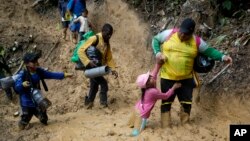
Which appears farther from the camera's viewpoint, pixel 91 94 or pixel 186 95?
pixel 91 94

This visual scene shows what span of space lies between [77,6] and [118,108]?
382 cm

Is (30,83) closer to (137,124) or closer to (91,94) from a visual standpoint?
(91,94)

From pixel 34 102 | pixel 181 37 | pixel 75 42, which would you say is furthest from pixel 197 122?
pixel 75 42

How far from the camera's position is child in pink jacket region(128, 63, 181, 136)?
7.13 metres

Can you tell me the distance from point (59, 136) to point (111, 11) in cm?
560

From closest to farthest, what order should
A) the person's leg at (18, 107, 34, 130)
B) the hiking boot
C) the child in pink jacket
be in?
the child in pink jacket, the person's leg at (18, 107, 34, 130), the hiking boot

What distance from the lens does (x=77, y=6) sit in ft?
39.1

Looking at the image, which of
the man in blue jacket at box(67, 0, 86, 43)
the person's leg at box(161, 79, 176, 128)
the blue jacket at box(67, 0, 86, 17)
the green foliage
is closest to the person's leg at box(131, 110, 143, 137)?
the person's leg at box(161, 79, 176, 128)

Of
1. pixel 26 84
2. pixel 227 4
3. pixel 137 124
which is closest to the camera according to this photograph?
pixel 137 124

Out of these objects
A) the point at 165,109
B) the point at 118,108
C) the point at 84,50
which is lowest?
the point at 118,108

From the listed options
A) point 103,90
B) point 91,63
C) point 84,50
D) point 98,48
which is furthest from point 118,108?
point 84,50

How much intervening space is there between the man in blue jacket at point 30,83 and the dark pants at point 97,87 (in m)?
0.88

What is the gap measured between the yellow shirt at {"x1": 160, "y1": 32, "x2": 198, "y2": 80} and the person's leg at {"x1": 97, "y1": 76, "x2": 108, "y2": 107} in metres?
1.91

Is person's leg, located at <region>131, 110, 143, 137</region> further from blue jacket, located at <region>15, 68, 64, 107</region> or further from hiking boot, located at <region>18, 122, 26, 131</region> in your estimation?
hiking boot, located at <region>18, 122, 26, 131</region>
